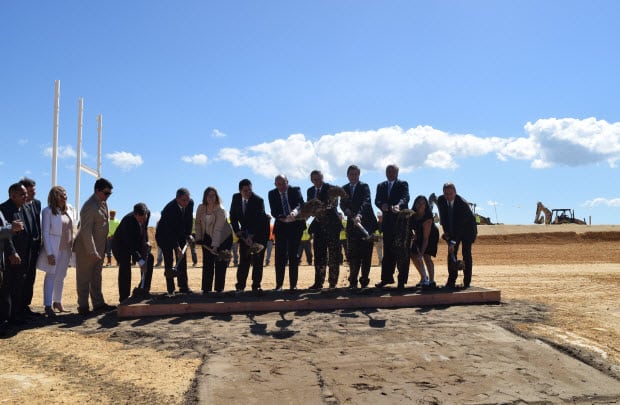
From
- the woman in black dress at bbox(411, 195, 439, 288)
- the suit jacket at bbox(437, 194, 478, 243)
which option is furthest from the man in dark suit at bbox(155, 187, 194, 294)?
the suit jacket at bbox(437, 194, 478, 243)

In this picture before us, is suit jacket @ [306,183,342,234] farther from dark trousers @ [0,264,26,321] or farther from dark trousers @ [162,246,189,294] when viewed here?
dark trousers @ [0,264,26,321]

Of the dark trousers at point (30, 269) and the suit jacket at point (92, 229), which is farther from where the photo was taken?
the suit jacket at point (92, 229)

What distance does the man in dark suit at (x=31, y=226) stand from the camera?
695 centimetres


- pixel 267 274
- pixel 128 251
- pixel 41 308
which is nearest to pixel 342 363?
pixel 128 251

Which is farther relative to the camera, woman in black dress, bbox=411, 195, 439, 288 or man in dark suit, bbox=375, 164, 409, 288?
woman in black dress, bbox=411, 195, 439, 288

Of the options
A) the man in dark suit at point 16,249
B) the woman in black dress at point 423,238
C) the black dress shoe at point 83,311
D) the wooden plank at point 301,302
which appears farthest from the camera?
the woman in black dress at point 423,238

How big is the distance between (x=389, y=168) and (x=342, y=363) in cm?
405

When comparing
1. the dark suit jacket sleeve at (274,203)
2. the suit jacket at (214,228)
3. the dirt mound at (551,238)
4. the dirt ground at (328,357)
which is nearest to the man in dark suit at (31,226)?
the dirt ground at (328,357)

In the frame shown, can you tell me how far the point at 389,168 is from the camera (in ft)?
27.4

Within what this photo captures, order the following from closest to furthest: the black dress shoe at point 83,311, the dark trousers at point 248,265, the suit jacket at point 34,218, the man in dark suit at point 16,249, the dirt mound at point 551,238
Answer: the man in dark suit at point 16,249 → the suit jacket at point 34,218 → the black dress shoe at point 83,311 → the dark trousers at point 248,265 → the dirt mound at point 551,238

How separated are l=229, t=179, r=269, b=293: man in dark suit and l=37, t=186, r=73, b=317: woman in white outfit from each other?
2289 millimetres

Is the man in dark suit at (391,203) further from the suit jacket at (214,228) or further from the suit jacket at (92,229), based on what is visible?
the suit jacket at (92,229)

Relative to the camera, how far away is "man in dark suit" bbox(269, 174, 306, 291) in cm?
796

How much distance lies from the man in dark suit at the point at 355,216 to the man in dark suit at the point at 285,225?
73cm
